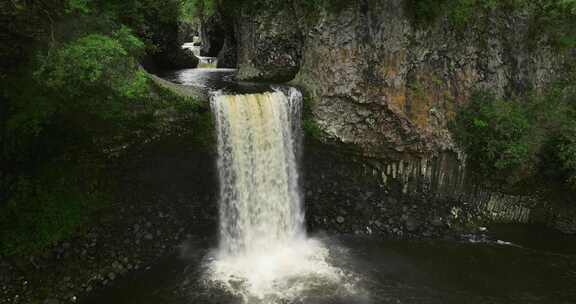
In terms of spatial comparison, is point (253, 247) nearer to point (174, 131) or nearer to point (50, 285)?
point (174, 131)

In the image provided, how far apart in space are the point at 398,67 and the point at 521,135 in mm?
5154

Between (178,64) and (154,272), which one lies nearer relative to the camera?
(154,272)

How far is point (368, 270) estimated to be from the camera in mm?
11117

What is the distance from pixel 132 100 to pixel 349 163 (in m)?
7.80

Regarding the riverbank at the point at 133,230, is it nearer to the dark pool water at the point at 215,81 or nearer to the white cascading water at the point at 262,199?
the white cascading water at the point at 262,199

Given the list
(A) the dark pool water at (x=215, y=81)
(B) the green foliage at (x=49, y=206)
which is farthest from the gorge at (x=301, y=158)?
(A) the dark pool water at (x=215, y=81)

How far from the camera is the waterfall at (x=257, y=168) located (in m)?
11.5

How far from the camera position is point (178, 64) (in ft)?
71.7

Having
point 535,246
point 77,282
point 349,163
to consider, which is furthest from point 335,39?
point 77,282

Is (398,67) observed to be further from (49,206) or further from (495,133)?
(49,206)

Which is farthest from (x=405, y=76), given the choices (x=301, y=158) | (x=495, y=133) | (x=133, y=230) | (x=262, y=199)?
(x=133, y=230)

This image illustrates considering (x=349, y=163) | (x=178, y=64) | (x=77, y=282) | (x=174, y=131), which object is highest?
(x=178, y=64)

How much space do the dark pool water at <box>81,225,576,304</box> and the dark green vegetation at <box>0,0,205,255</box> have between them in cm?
291

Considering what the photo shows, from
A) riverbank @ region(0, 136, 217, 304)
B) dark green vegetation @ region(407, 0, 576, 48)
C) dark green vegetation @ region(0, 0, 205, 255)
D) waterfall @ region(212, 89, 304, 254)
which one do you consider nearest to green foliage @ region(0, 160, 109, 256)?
dark green vegetation @ region(0, 0, 205, 255)
